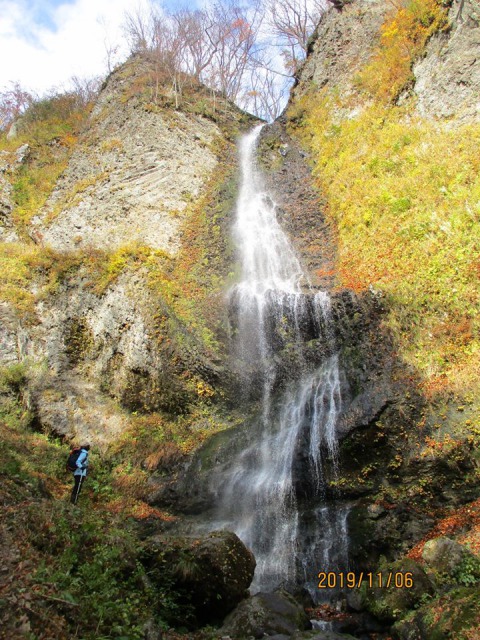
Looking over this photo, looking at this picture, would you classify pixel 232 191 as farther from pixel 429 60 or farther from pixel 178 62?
pixel 178 62

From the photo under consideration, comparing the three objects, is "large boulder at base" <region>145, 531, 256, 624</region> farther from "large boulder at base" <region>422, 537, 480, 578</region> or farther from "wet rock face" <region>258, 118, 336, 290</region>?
"wet rock face" <region>258, 118, 336, 290</region>

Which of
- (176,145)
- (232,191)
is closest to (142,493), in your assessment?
(232,191)

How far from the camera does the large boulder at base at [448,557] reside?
6.98m

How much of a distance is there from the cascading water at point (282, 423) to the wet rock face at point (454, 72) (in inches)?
307

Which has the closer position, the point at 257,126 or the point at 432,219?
the point at 432,219

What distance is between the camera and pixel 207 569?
7.12m

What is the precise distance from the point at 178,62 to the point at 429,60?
17711 mm

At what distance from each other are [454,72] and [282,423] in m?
15.2

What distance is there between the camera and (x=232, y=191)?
73.6 ft

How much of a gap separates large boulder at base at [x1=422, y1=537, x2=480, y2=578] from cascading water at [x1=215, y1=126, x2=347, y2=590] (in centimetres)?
214

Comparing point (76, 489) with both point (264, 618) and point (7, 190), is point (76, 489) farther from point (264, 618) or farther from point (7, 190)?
point (7, 190)

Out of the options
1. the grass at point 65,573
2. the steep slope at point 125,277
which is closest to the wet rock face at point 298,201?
the steep slope at point 125,277

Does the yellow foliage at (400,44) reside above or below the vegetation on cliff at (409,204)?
above

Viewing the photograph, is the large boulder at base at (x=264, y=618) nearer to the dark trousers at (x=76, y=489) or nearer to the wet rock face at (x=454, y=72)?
the dark trousers at (x=76, y=489)
